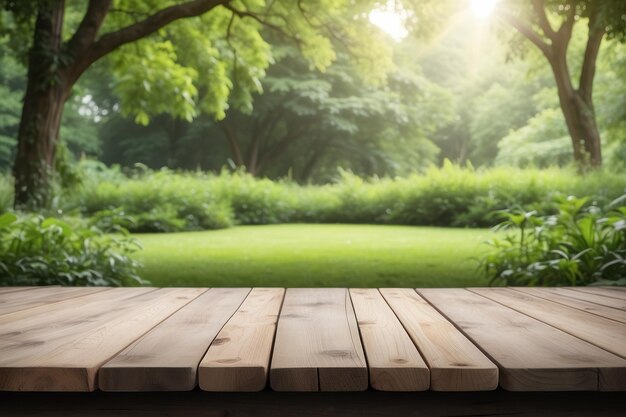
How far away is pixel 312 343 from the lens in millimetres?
1718

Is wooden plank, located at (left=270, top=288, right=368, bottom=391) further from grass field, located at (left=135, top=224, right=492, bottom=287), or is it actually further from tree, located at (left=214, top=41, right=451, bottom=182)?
tree, located at (left=214, top=41, right=451, bottom=182)

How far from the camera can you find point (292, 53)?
2288cm

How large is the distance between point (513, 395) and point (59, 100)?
24.6ft

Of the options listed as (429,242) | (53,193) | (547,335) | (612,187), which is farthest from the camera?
(612,187)

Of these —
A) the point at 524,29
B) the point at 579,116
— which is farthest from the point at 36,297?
the point at 579,116

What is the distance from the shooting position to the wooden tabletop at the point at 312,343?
4.73 feet

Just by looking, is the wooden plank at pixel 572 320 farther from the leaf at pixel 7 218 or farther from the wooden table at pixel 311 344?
the leaf at pixel 7 218

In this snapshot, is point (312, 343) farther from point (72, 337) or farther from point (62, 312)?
point (62, 312)

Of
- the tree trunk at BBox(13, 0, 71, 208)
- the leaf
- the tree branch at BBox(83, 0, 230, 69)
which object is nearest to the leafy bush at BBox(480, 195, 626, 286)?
the leaf

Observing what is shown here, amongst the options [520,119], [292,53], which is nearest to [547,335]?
[292,53]

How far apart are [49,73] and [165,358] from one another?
6.88m

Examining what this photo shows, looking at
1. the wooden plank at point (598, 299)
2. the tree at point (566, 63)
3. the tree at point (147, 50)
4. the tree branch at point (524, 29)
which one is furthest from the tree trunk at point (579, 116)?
the wooden plank at point (598, 299)

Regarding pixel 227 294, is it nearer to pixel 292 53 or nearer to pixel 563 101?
pixel 563 101

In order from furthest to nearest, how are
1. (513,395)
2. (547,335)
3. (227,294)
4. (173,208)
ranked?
(173,208) < (227,294) < (547,335) < (513,395)
